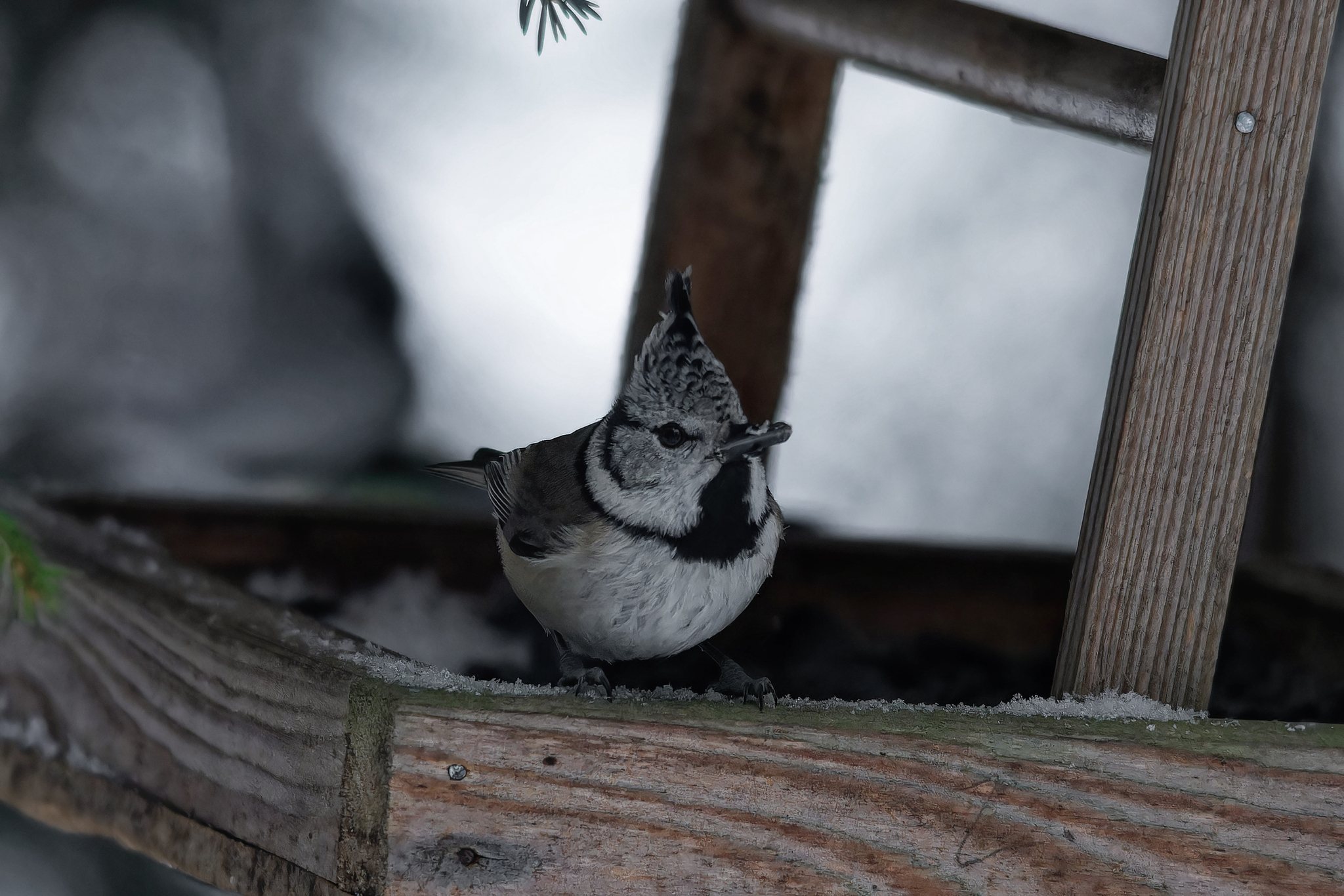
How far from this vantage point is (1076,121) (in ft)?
4.92

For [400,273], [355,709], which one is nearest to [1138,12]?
[400,273]

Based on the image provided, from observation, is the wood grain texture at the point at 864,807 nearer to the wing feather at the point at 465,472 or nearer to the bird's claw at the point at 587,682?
the bird's claw at the point at 587,682

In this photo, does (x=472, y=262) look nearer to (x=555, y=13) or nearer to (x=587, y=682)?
(x=555, y=13)

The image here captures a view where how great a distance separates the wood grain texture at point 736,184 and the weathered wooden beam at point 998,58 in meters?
0.17

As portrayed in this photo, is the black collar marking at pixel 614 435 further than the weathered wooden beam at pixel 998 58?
No

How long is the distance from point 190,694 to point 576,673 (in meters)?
0.46

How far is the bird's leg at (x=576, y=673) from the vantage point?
45.0 inches

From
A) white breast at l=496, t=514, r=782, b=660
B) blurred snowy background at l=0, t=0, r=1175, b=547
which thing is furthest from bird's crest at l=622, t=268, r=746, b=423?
Result: blurred snowy background at l=0, t=0, r=1175, b=547

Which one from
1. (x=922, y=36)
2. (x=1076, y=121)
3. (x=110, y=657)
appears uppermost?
(x=922, y=36)

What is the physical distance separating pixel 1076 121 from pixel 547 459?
92cm

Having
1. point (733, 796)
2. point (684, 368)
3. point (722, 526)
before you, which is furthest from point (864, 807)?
point (684, 368)

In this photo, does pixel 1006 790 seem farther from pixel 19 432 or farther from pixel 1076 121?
pixel 19 432

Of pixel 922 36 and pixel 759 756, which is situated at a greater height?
pixel 922 36

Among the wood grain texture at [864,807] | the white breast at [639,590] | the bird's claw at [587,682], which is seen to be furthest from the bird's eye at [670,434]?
the wood grain texture at [864,807]
